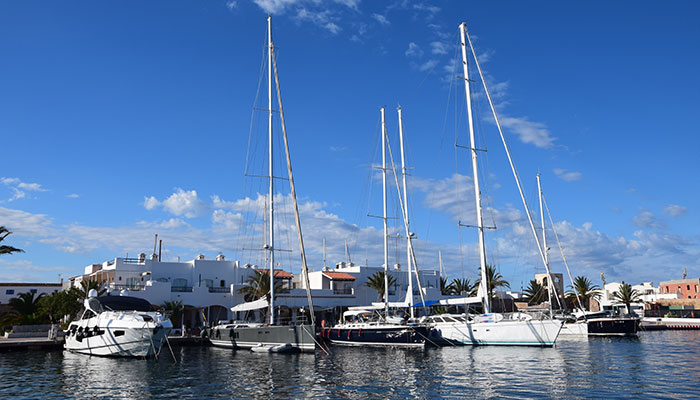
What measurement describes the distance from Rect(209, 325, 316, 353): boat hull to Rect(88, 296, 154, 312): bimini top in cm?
739

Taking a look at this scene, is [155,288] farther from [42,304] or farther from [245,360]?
[245,360]

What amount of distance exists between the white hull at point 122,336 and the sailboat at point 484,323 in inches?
907

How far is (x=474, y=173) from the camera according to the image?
45.3 metres

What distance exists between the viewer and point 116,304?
40844mm

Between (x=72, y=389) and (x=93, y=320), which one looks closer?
(x=72, y=389)

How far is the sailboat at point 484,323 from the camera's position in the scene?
40625mm

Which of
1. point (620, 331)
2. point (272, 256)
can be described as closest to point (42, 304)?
point (272, 256)

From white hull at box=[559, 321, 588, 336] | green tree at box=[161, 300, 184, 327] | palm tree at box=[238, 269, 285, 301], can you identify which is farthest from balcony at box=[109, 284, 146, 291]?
white hull at box=[559, 321, 588, 336]

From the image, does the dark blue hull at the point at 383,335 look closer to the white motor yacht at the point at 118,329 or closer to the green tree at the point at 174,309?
the white motor yacht at the point at 118,329

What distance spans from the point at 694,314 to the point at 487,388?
7755 centimetres

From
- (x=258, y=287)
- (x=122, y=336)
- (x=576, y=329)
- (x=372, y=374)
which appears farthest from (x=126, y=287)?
(x=576, y=329)

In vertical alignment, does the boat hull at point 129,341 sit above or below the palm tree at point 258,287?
below

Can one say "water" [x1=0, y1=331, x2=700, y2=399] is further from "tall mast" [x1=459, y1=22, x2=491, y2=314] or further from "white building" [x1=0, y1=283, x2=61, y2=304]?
"white building" [x1=0, y1=283, x2=61, y2=304]

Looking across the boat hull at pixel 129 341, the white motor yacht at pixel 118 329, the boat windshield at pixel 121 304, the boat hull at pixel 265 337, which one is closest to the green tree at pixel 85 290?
the white motor yacht at pixel 118 329
